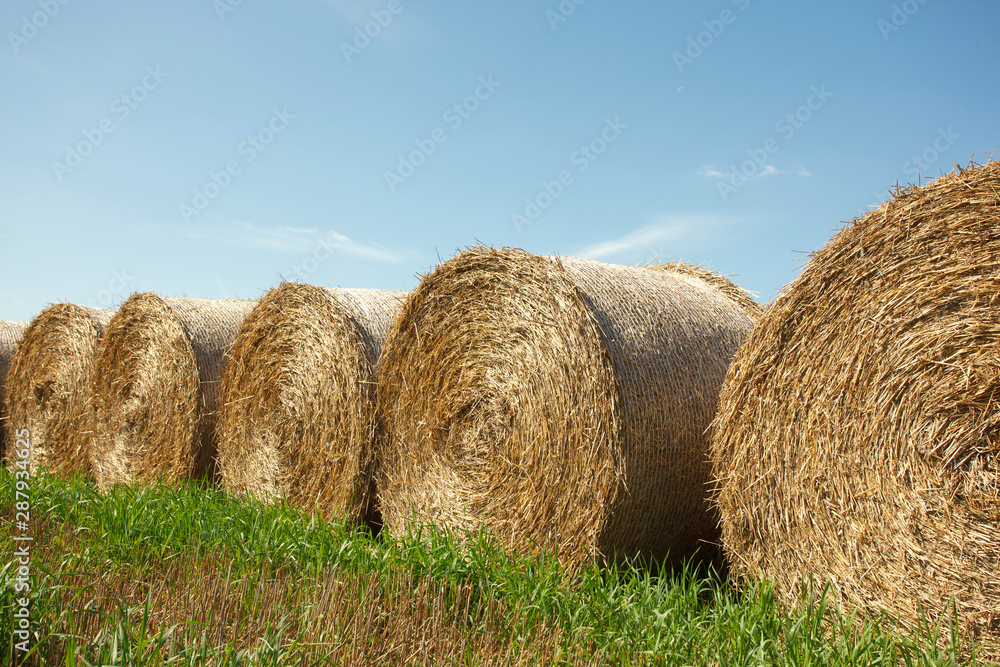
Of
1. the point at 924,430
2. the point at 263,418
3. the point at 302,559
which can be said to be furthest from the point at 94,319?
the point at 924,430

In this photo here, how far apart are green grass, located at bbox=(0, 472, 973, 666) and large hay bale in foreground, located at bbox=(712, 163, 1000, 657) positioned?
0.75 ft

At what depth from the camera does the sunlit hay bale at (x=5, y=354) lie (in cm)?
1006

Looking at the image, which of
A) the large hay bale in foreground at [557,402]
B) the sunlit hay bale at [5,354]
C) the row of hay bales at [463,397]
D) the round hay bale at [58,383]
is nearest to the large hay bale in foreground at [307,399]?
the row of hay bales at [463,397]

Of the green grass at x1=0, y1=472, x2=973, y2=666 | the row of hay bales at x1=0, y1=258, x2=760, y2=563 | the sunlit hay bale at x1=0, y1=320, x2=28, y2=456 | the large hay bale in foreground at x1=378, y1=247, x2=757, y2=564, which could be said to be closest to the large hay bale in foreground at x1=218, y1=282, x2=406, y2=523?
the row of hay bales at x1=0, y1=258, x2=760, y2=563

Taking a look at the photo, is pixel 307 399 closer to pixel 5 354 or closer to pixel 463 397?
pixel 463 397

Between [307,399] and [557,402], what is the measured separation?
2.45m

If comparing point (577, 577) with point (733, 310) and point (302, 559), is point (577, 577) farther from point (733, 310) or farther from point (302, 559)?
point (733, 310)

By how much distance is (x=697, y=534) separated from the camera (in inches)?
177

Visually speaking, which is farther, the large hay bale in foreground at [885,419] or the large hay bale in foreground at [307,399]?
the large hay bale in foreground at [307,399]

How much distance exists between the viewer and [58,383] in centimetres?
873

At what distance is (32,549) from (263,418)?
2.12 meters

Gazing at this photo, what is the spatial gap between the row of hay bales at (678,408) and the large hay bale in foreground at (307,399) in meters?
0.02

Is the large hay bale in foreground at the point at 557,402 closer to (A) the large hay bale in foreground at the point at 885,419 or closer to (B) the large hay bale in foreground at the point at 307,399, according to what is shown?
(B) the large hay bale in foreground at the point at 307,399
